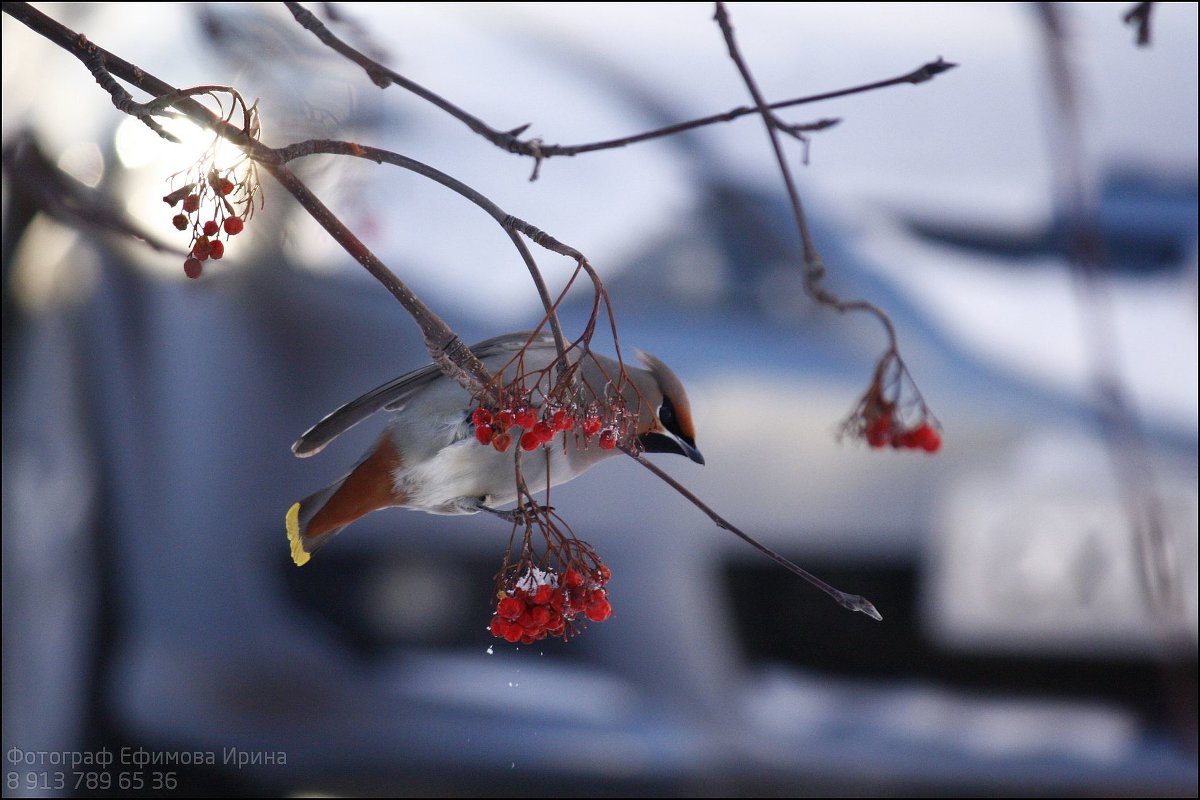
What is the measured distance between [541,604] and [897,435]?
41 cm

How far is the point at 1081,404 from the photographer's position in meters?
2.13

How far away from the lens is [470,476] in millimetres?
938

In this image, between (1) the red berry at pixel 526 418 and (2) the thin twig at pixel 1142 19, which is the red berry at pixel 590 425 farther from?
(2) the thin twig at pixel 1142 19

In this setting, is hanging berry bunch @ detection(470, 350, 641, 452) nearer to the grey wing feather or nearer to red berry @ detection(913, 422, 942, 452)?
the grey wing feather

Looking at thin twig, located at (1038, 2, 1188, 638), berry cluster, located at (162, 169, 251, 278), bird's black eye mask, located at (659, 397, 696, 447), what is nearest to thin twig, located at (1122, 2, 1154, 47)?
thin twig, located at (1038, 2, 1188, 638)

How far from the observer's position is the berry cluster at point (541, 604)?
84cm

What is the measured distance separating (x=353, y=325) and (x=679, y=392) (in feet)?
1.76

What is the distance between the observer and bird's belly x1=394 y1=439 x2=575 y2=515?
92 cm

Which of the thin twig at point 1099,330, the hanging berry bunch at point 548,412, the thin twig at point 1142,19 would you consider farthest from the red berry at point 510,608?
the thin twig at point 1142,19

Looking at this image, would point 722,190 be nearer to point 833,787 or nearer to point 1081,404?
point 1081,404

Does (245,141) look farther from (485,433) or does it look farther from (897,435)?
(897,435)

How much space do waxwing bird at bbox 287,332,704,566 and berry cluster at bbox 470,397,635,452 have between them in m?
0.03

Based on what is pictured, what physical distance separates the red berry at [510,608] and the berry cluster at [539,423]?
0.11 metres

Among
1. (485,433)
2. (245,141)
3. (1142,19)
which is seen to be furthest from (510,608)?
(1142,19)
